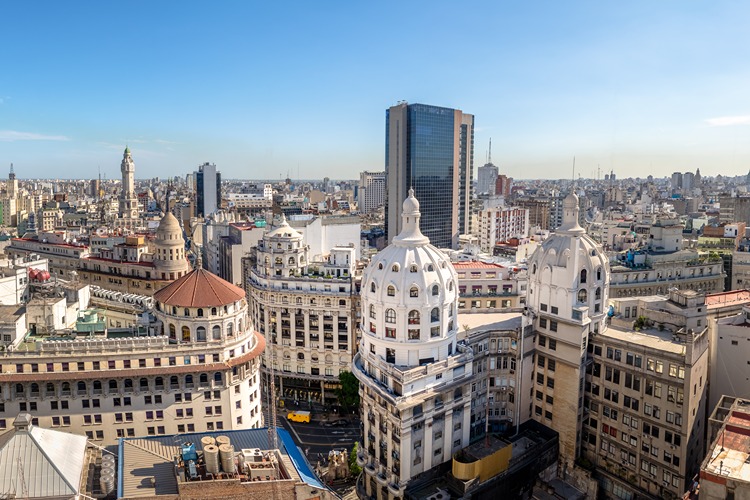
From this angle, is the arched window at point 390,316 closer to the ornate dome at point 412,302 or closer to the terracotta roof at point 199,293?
the ornate dome at point 412,302

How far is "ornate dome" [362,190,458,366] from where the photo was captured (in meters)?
72.2

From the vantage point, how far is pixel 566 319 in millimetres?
78188

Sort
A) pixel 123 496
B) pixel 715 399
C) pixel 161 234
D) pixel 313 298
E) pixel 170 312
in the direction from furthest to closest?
pixel 161 234, pixel 313 298, pixel 170 312, pixel 715 399, pixel 123 496

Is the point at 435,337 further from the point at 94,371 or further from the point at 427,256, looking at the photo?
the point at 94,371

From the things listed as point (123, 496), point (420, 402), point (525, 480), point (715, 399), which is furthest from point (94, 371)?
point (715, 399)

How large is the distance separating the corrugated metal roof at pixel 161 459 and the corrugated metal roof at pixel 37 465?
398 cm

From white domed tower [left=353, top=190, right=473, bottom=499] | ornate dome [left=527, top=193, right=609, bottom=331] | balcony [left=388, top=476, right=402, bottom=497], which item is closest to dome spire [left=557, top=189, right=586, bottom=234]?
ornate dome [left=527, top=193, right=609, bottom=331]

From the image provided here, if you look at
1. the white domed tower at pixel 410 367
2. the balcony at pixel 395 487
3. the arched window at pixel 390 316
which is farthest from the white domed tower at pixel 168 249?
the balcony at pixel 395 487

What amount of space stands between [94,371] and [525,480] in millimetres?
58426

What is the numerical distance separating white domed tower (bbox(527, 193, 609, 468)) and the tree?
37.1m

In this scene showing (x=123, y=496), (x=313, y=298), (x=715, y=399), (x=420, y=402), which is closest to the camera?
(x=123, y=496)

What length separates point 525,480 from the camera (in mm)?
75062

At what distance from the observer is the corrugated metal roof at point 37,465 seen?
47.6m

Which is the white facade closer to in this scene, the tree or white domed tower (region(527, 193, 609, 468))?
the tree
